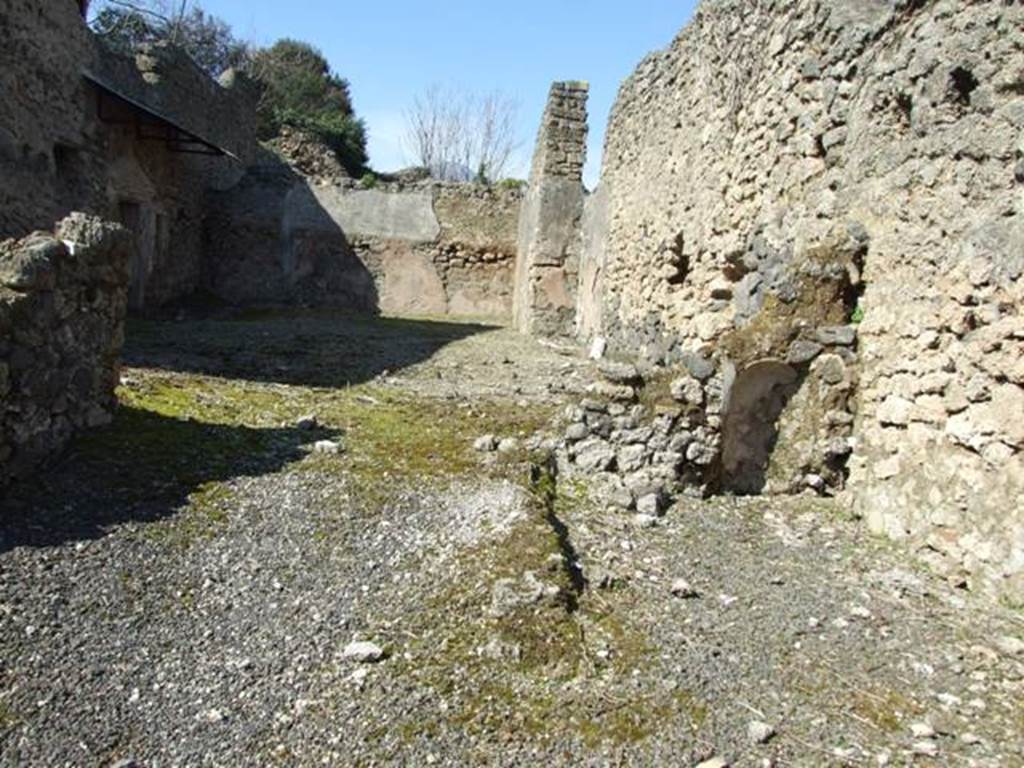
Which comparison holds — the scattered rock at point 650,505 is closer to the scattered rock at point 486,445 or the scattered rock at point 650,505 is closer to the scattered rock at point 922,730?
the scattered rock at point 486,445

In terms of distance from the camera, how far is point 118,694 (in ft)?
8.89

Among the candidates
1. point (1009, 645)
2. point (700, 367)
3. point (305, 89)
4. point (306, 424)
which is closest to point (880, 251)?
point (700, 367)

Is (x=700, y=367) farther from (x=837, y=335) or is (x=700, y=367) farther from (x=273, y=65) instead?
(x=273, y=65)

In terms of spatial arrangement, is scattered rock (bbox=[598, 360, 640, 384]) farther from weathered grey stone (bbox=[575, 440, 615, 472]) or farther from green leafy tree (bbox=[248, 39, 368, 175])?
green leafy tree (bbox=[248, 39, 368, 175])

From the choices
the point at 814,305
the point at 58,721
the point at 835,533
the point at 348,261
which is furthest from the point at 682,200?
the point at 348,261

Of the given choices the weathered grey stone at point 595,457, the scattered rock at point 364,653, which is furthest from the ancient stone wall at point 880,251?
the scattered rock at point 364,653

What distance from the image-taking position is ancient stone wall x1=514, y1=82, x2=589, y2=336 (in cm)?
1233

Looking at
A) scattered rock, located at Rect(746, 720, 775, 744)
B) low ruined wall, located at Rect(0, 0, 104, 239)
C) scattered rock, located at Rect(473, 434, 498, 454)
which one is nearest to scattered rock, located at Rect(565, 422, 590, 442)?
scattered rock, located at Rect(473, 434, 498, 454)

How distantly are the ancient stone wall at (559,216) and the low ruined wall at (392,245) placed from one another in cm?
312

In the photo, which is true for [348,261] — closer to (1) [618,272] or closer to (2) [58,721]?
(1) [618,272]

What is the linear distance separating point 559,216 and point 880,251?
8242 millimetres

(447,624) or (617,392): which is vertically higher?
(617,392)

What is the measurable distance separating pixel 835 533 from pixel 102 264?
13.4 ft

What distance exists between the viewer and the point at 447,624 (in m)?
3.17
